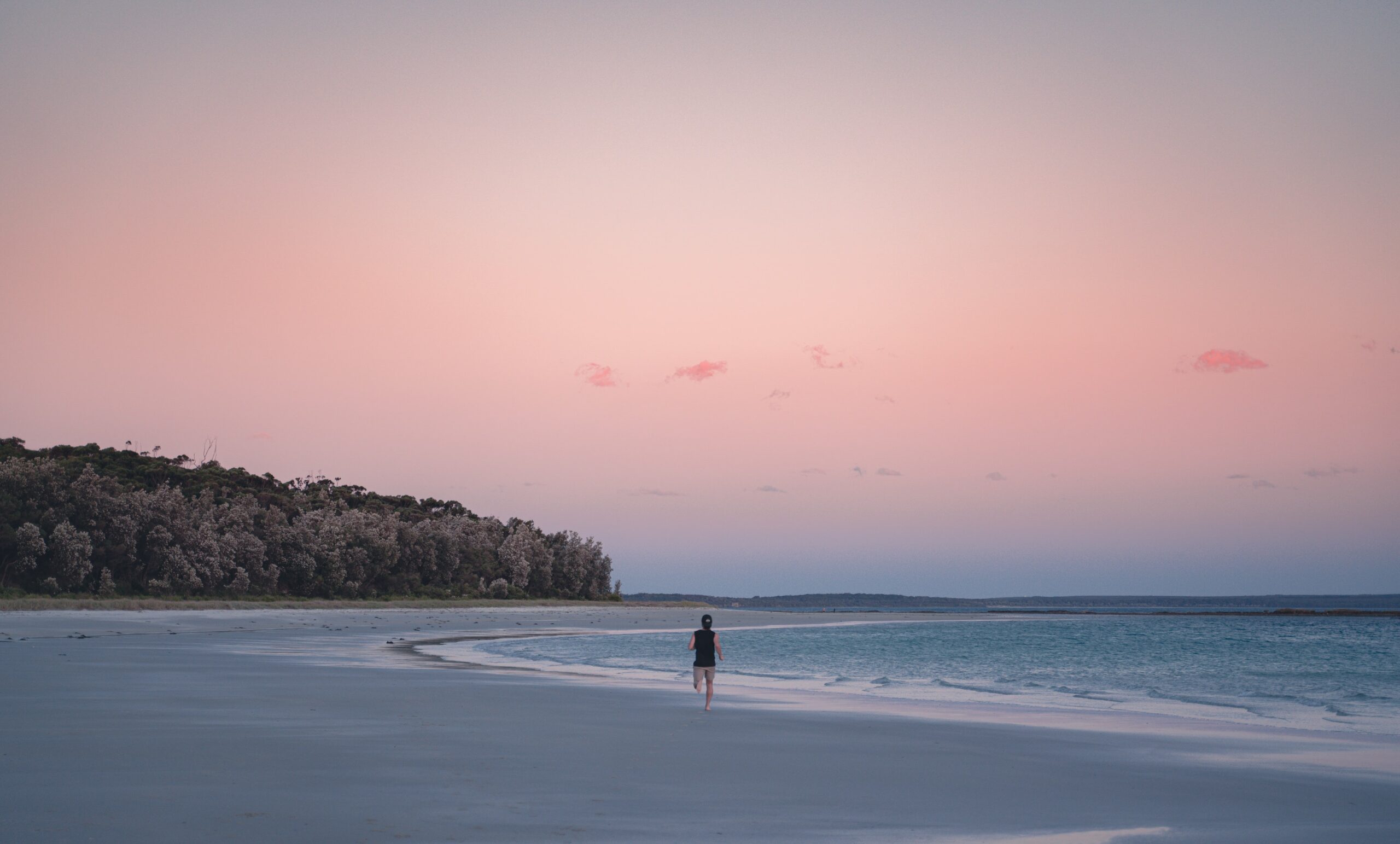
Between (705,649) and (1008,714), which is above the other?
(705,649)

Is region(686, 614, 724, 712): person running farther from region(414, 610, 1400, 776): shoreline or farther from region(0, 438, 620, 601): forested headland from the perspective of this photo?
region(0, 438, 620, 601): forested headland

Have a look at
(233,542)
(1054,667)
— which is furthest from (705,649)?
(233,542)

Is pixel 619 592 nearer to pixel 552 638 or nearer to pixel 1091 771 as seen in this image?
pixel 552 638

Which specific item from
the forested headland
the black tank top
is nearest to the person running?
the black tank top

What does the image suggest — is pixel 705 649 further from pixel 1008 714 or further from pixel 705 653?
pixel 1008 714

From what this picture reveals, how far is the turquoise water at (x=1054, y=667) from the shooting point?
27.7 metres

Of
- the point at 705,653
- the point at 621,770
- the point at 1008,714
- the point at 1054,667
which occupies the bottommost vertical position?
the point at 1054,667

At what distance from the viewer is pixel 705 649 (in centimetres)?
2234

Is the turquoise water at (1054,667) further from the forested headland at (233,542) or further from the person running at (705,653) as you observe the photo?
the forested headland at (233,542)

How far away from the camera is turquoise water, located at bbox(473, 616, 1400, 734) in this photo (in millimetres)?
27703

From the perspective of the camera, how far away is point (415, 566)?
5069 inches

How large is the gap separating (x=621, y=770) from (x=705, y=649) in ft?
27.6

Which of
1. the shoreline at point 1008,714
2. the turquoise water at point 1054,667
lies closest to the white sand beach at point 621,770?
the shoreline at point 1008,714

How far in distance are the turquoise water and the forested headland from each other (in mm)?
41960
